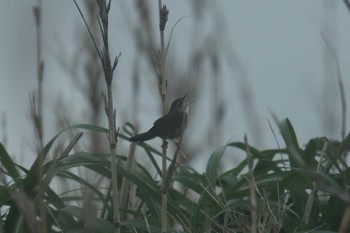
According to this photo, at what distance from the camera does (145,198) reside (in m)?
3.13

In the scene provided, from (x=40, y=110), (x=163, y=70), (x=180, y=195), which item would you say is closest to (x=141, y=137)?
(x=180, y=195)

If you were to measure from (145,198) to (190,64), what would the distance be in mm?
2281

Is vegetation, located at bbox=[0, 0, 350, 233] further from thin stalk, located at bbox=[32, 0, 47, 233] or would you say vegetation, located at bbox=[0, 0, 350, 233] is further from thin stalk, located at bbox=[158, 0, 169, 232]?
thin stalk, located at bbox=[32, 0, 47, 233]

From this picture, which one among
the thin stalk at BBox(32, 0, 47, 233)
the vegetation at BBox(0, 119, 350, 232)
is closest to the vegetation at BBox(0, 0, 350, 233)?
the vegetation at BBox(0, 119, 350, 232)

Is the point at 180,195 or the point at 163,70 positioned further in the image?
the point at 180,195

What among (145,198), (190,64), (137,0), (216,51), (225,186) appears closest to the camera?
(145,198)

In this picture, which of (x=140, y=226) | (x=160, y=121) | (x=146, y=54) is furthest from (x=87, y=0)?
(x=140, y=226)

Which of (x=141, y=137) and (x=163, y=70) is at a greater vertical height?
(x=163, y=70)

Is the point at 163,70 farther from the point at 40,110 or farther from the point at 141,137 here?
the point at 40,110

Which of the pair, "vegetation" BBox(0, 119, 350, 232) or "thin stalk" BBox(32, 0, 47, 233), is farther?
"vegetation" BBox(0, 119, 350, 232)

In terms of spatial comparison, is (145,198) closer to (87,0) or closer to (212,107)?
(212,107)

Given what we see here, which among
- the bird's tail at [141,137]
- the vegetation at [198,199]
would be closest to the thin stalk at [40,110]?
the vegetation at [198,199]

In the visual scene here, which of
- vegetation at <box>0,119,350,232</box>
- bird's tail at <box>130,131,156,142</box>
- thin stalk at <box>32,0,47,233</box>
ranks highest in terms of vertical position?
thin stalk at <box>32,0,47,233</box>

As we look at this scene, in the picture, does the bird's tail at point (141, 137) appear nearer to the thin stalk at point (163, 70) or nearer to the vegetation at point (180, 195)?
the vegetation at point (180, 195)
